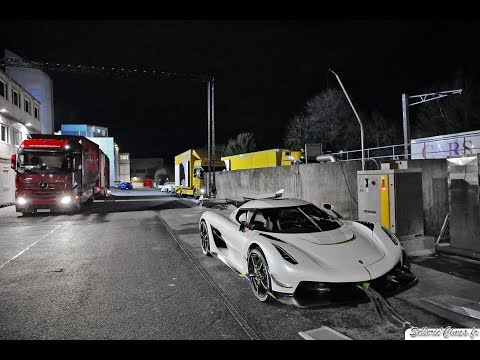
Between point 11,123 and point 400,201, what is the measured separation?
32.1m

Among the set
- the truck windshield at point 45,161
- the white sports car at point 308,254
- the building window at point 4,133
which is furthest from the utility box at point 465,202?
the building window at point 4,133

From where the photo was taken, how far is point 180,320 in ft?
12.6

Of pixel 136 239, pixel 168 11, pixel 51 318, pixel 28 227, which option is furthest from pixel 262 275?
pixel 28 227

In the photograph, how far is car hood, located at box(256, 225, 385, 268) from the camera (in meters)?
4.17

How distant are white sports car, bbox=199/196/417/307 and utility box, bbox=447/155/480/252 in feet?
8.32

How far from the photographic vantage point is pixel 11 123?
96.0 ft

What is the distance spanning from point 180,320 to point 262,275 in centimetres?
116

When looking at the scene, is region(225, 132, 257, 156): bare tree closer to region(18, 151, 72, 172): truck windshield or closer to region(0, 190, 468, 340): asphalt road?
region(18, 151, 72, 172): truck windshield

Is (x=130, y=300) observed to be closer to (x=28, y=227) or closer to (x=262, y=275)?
(x=262, y=275)

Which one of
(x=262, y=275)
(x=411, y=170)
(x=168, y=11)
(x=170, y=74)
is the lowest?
(x=262, y=275)

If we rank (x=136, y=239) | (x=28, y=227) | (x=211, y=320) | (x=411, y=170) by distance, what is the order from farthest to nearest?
(x=28, y=227), (x=136, y=239), (x=411, y=170), (x=211, y=320)

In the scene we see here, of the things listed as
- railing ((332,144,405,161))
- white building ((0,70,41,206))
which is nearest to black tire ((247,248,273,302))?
railing ((332,144,405,161))

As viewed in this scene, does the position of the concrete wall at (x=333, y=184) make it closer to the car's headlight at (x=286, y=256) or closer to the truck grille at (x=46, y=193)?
the car's headlight at (x=286, y=256)
